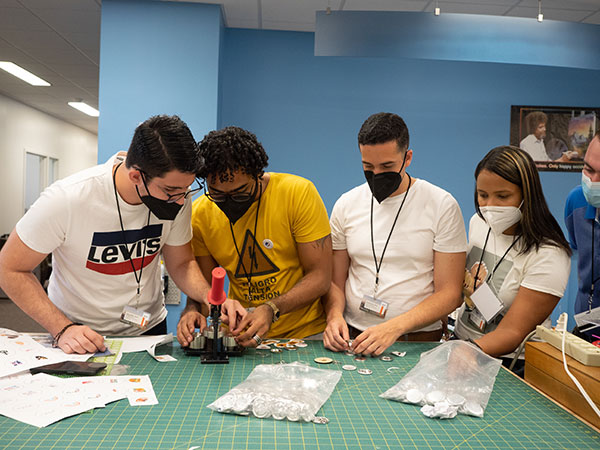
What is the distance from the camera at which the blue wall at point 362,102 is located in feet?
16.0

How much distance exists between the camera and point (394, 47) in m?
3.82

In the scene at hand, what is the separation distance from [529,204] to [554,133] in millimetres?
3672

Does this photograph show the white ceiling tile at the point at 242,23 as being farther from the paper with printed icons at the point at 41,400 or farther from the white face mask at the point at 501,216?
the paper with printed icons at the point at 41,400

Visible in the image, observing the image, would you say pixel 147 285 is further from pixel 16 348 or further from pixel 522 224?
pixel 522 224

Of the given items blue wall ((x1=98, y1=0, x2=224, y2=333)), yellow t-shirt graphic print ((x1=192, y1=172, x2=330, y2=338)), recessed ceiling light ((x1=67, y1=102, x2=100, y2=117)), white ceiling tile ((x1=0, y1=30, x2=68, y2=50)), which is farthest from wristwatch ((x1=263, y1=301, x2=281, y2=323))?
recessed ceiling light ((x1=67, y1=102, x2=100, y2=117))

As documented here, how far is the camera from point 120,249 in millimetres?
1889

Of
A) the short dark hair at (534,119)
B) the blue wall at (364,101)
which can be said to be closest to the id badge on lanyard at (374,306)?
the blue wall at (364,101)

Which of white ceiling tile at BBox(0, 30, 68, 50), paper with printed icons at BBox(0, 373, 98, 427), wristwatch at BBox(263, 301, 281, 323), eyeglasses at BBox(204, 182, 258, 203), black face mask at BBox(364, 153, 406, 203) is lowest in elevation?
paper with printed icons at BBox(0, 373, 98, 427)

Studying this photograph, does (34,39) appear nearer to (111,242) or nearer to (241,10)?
(241,10)

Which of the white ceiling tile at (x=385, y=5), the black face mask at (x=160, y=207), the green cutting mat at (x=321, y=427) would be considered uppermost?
the white ceiling tile at (x=385, y=5)

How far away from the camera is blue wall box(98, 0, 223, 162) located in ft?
14.2

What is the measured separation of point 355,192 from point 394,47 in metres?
2.05

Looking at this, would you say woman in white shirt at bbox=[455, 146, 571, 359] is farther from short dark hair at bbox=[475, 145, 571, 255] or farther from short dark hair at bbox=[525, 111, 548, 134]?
short dark hair at bbox=[525, 111, 548, 134]

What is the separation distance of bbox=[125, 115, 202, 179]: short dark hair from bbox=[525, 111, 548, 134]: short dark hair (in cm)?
430
